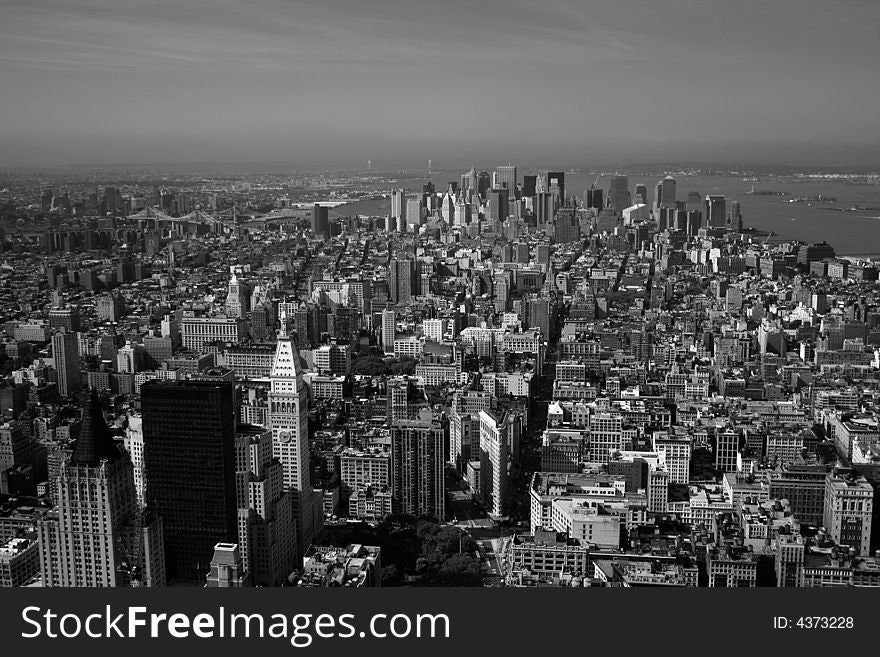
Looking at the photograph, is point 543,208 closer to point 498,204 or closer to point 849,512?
point 498,204

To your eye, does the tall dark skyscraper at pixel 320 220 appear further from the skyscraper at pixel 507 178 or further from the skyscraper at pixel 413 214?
the skyscraper at pixel 507 178

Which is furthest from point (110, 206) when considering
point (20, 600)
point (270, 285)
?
point (20, 600)

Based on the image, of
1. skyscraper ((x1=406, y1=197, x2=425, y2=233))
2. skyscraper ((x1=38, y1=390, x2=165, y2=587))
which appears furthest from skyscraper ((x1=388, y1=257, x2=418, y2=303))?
skyscraper ((x1=38, y1=390, x2=165, y2=587))

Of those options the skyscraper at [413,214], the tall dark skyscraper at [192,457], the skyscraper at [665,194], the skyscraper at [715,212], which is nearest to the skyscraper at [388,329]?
the skyscraper at [413,214]

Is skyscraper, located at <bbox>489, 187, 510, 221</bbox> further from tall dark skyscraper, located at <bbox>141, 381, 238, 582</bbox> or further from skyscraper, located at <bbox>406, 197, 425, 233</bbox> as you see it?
tall dark skyscraper, located at <bbox>141, 381, 238, 582</bbox>

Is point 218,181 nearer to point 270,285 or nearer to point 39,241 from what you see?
point 39,241
